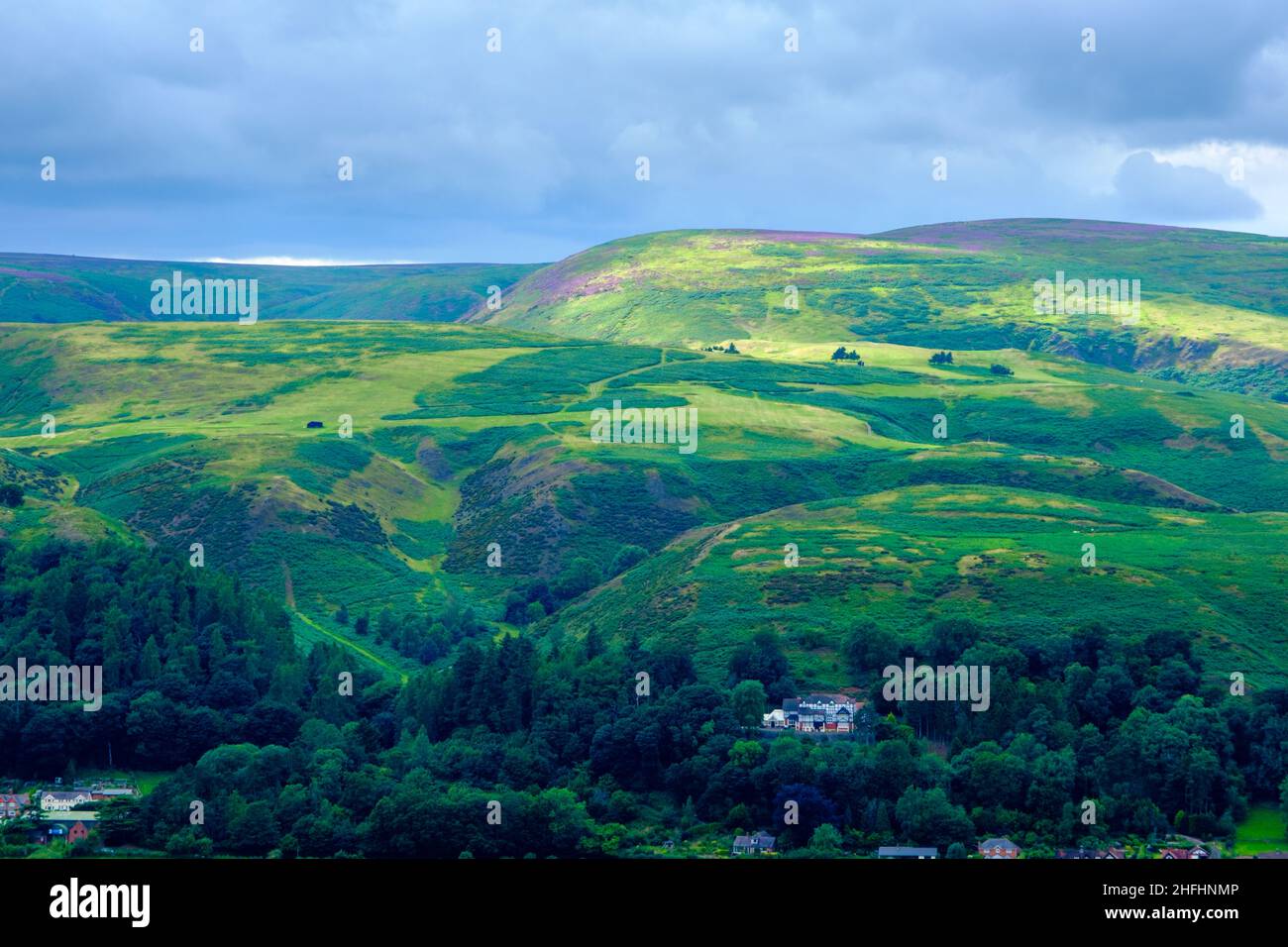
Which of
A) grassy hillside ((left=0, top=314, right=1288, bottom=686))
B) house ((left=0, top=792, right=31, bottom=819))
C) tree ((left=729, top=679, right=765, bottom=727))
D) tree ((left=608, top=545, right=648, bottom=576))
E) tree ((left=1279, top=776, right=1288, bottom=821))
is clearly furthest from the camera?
tree ((left=608, top=545, right=648, bottom=576))

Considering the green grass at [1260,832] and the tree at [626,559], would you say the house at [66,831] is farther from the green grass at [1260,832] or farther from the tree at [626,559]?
the tree at [626,559]

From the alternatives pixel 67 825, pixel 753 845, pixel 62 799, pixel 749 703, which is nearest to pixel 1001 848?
pixel 753 845

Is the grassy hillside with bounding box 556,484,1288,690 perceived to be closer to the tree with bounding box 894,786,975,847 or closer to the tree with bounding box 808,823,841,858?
the tree with bounding box 894,786,975,847

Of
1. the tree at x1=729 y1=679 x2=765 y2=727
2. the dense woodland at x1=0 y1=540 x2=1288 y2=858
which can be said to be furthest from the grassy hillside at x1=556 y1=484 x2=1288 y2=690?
the tree at x1=729 y1=679 x2=765 y2=727

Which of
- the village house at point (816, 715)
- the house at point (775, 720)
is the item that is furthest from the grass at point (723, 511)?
the house at point (775, 720)

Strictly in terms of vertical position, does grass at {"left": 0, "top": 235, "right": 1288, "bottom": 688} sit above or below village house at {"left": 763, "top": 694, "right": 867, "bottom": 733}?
above

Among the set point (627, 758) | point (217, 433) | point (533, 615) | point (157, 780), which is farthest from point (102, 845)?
point (217, 433)

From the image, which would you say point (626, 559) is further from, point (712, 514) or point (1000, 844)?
point (1000, 844)

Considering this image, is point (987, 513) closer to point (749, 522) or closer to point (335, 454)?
point (749, 522)
